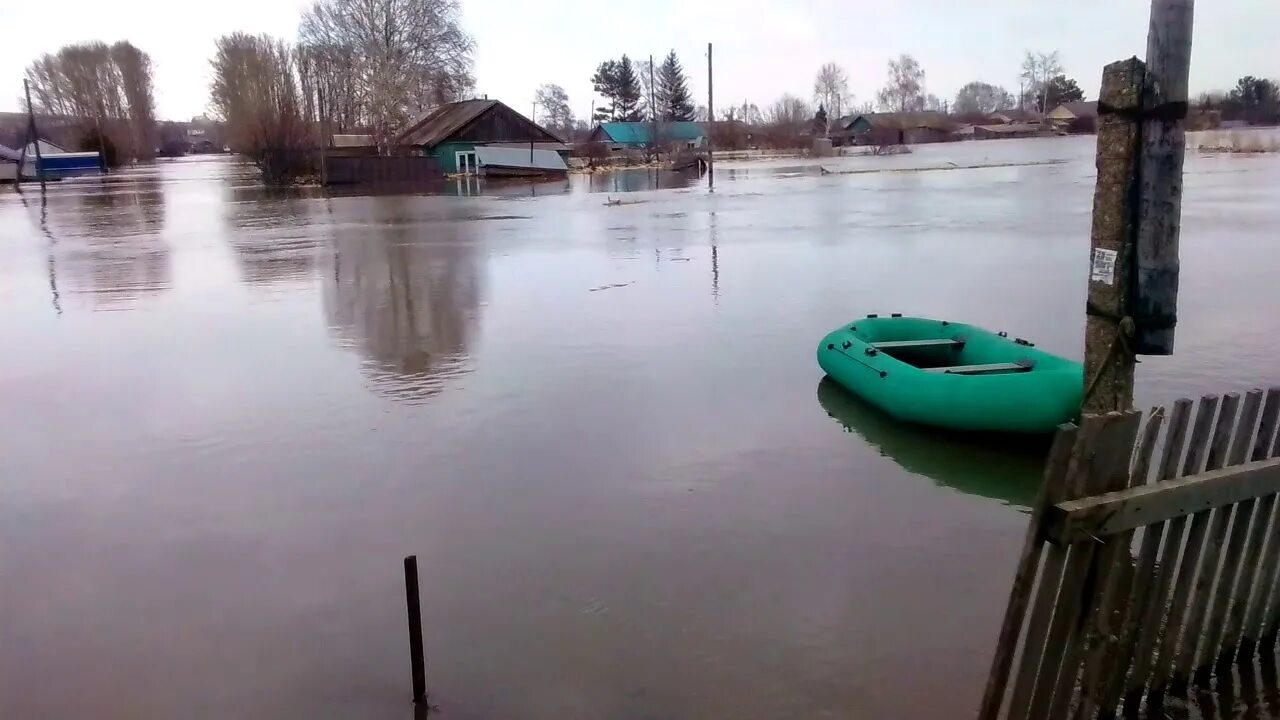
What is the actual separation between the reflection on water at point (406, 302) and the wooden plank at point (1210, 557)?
7.01 m

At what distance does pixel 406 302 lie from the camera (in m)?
14.6

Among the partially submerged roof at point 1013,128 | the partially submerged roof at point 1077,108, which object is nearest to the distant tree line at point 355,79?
the partially submerged roof at point 1013,128

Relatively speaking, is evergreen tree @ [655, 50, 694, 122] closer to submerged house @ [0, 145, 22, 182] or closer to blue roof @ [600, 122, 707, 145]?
blue roof @ [600, 122, 707, 145]

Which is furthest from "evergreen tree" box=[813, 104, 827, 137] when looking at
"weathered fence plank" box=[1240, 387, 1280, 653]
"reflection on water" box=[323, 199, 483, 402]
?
"weathered fence plank" box=[1240, 387, 1280, 653]

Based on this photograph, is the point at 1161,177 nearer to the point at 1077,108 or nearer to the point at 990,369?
the point at 990,369

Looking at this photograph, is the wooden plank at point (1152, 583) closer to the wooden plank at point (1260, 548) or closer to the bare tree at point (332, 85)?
the wooden plank at point (1260, 548)

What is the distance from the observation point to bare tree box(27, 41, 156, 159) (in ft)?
300

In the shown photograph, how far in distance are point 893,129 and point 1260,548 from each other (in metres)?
111

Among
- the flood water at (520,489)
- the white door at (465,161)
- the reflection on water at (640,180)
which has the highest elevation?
the white door at (465,161)

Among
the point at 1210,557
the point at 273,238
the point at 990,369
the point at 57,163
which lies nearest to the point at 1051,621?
the point at 1210,557

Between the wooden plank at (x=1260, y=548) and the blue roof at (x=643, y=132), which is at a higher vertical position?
→ the blue roof at (x=643, y=132)

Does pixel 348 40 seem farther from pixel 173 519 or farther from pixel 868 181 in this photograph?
pixel 173 519

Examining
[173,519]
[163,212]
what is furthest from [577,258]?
[163,212]

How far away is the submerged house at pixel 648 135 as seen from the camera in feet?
247
